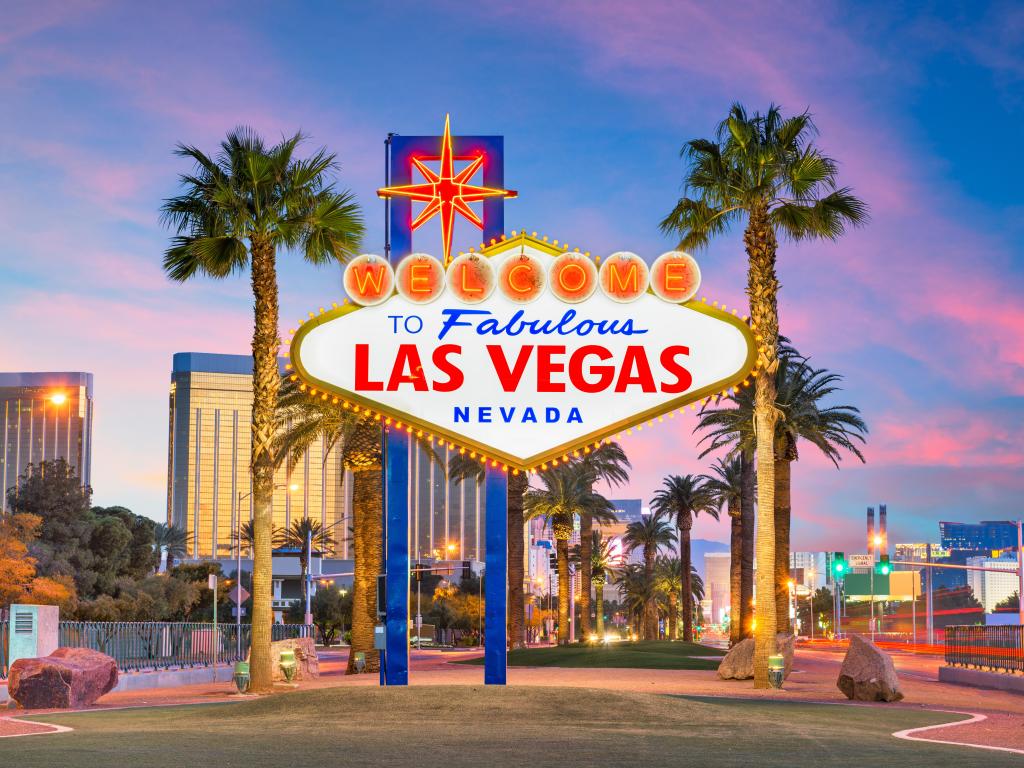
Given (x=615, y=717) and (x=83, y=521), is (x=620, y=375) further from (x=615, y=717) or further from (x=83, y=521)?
(x=83, y=521)

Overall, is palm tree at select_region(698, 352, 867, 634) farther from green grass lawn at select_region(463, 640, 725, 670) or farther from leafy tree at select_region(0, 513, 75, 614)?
leafy tree at select_region(0, 513, 75, 614)

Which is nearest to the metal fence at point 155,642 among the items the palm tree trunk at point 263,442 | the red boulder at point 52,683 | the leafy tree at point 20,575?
the red boulder at point 52,683

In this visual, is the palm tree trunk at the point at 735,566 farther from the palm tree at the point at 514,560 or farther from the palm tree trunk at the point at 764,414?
Result: the palm tree trunk at the point at 764,414

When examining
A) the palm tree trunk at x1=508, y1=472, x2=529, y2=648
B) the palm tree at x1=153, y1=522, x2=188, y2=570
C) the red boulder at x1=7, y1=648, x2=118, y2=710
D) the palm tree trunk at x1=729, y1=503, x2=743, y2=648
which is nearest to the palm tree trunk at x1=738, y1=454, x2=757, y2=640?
the palm tree trunk at x1=729, y1=503, x2=743, y2=648

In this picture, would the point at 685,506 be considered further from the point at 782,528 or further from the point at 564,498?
the point at 782,528

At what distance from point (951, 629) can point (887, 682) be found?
61.5ft

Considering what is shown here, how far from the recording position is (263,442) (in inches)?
1254

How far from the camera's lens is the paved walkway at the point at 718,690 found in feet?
72.5

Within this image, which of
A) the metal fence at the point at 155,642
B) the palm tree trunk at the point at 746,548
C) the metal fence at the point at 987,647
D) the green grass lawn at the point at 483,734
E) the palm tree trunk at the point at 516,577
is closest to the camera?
the green grass lawn at the point at 483,734

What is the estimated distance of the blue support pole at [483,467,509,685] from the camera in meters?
26.2

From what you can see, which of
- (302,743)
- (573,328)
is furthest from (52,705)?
(573,328)

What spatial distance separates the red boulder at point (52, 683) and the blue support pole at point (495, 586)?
8.66m

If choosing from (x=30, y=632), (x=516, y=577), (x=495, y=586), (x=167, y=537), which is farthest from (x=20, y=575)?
(x=167, y=537)

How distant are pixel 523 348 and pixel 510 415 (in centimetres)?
144
